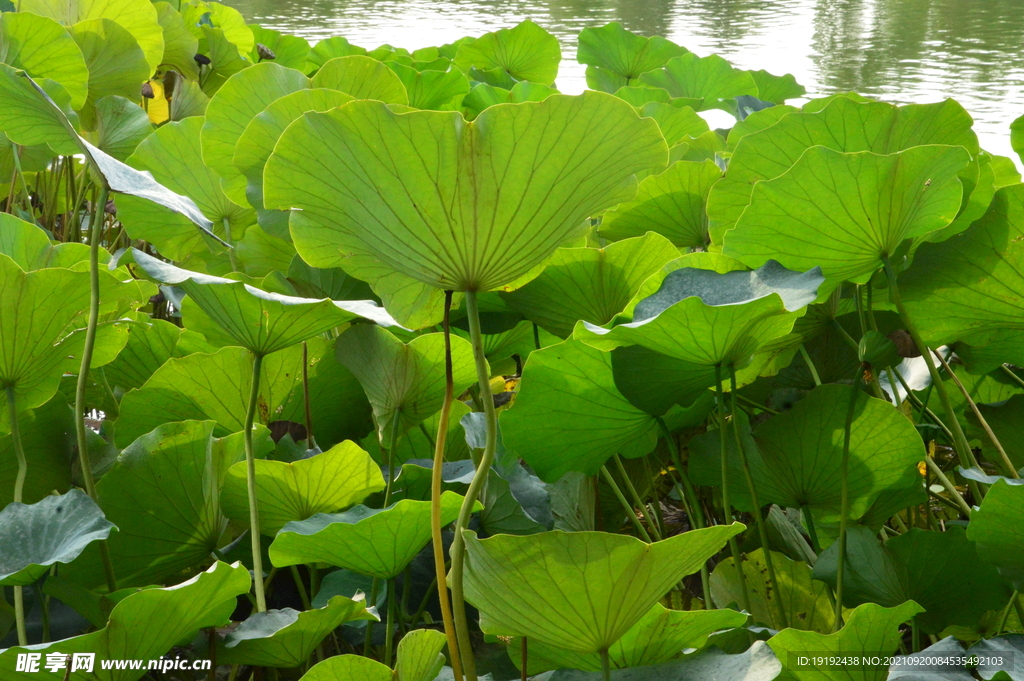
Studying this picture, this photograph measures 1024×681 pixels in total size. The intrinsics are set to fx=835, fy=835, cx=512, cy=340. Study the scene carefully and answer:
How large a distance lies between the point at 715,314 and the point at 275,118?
0.30m

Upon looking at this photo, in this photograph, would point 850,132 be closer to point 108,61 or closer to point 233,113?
point 233,113

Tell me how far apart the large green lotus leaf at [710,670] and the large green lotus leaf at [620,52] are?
116 centimetres

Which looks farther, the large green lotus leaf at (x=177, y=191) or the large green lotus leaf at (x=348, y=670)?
the large green lotus leaf at (x=177, y=191)

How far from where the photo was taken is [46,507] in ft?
1.37

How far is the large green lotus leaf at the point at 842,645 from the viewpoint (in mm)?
357

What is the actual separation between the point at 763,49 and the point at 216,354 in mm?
1793

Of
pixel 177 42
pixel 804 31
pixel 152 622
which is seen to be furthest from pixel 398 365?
pixel 804 31

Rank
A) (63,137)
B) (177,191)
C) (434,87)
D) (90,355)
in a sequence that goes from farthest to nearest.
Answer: (434,87) < (177,191) < (63,137) < (90,355)

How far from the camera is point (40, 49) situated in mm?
695

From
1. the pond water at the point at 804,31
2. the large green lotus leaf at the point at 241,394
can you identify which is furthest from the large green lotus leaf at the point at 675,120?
the large green lotus leaf at the point at 241,394

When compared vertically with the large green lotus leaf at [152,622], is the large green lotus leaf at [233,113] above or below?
above

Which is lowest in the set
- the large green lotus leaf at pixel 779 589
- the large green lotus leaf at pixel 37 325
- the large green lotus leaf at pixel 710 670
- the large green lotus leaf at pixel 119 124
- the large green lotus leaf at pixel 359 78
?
the large green lotus leaf at pixel 779 589

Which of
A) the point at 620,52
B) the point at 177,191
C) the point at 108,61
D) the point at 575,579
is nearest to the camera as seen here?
the point at 575,579

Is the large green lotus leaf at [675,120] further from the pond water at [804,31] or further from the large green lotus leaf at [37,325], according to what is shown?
the large green lotus leaf at [37,325]
